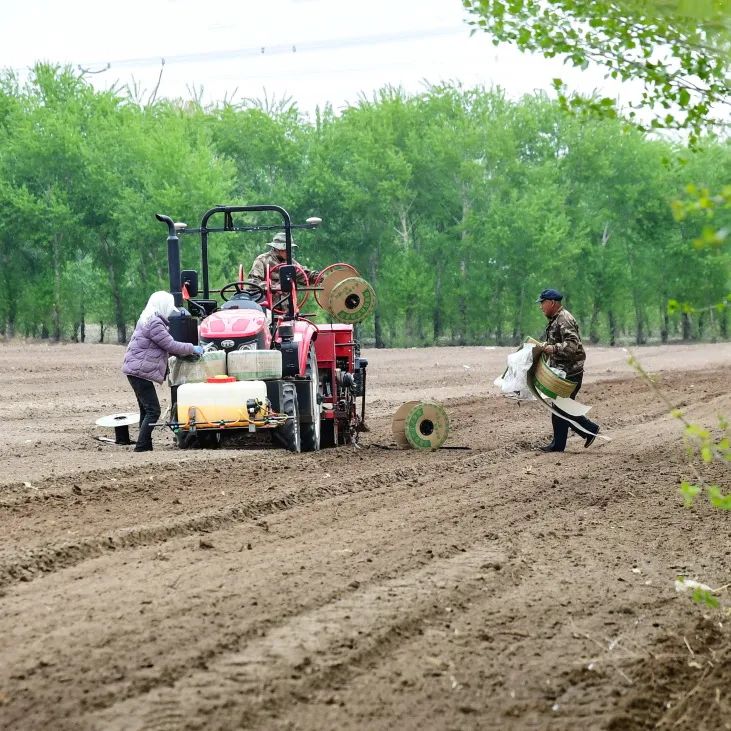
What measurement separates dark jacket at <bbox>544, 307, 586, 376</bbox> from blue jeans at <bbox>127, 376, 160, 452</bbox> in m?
4.34

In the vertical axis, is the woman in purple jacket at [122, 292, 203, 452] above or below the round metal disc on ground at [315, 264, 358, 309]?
below

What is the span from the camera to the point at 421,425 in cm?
1384

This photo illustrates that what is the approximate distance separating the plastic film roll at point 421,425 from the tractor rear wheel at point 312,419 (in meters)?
0.95

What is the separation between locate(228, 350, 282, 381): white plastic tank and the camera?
12602 mm

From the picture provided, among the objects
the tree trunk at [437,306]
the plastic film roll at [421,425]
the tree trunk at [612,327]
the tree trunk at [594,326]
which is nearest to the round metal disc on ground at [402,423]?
the plastic film roll at [421,425]

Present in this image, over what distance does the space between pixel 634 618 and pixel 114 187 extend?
142 ft

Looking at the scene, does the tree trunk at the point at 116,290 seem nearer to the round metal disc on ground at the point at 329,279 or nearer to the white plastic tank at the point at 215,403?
the round metal disc on ground at the point at 329,279

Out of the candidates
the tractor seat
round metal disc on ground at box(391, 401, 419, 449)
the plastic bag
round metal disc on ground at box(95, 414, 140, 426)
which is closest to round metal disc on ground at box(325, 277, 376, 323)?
the tractor seat

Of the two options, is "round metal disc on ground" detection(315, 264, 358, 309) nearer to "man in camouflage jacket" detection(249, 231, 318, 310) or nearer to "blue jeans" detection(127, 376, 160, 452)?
"man in camouflage jacket" detection(249, 231, 318, 310)

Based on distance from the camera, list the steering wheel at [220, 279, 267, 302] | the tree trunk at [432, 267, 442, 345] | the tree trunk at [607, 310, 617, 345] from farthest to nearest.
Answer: the tree trunk at [607, 310, 617, 345] < the tree trunk at [432, 267, 442, 345] < the steering wheel at [220, 279, 267, 302]

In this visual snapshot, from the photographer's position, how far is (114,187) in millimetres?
47594

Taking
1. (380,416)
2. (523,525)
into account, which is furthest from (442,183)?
(523,525)

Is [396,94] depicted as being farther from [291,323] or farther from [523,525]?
Result: [523,525]

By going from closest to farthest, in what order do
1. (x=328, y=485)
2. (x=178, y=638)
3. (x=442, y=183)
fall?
(x=178, y=638)
(x=328, y=485)
(x=442, y=183)
